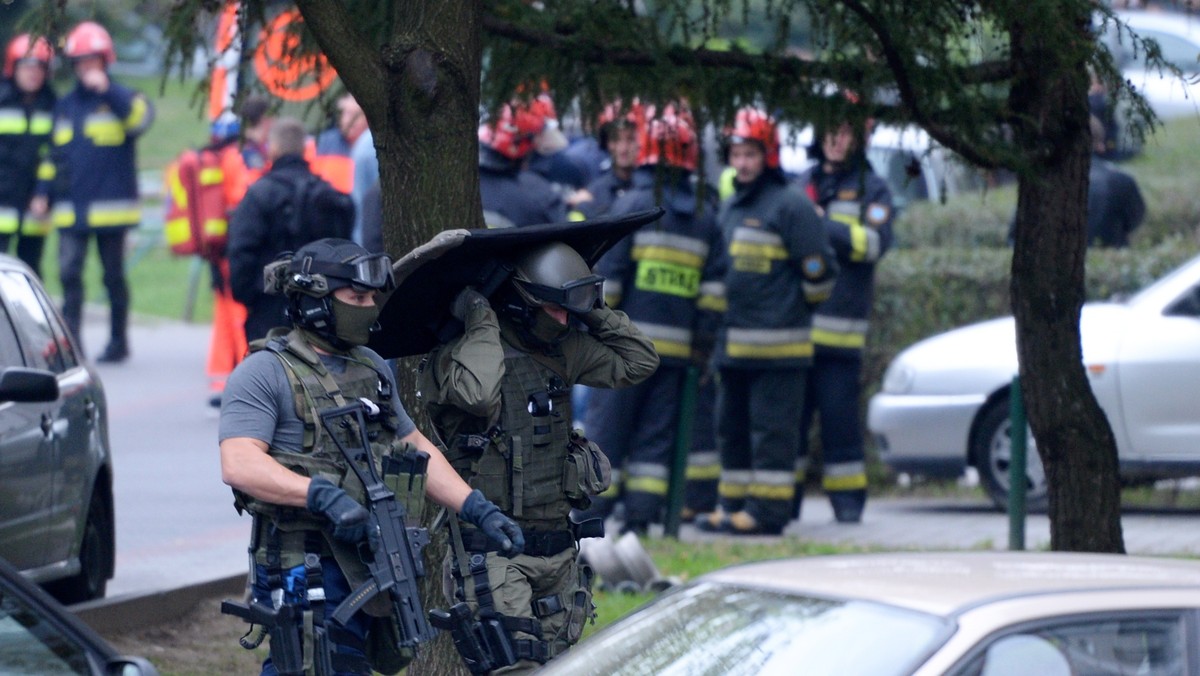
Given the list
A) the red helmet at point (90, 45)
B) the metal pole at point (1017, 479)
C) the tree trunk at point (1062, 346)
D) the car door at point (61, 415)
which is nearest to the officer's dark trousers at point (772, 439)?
the metal pole at point (1017, 479)

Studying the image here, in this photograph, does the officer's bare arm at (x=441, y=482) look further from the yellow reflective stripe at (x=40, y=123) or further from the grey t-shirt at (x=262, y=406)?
the yellow reflective stripe at (x=40, y=123)

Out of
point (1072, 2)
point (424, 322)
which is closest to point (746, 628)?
point (424, 322)

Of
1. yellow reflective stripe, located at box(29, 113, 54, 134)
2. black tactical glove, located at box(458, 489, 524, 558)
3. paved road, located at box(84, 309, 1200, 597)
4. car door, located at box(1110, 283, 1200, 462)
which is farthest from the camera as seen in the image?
yellow reflective stripe, located at box(29, 113, 54, 134)

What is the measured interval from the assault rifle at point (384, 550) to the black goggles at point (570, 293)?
664 millimetres

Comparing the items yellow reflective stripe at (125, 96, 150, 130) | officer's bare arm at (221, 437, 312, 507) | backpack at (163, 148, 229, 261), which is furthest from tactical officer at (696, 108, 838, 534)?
yellow reflective stripe at (125, 96, 150, 130)

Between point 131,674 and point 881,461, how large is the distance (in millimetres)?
8384

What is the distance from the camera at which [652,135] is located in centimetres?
746

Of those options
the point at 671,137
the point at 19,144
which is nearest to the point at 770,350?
the point at 671,137

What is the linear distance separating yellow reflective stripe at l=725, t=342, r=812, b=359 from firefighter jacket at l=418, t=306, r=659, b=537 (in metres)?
4.46

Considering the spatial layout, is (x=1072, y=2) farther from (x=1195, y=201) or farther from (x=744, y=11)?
(x=1195, y=201)

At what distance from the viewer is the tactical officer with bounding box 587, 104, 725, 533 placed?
31.9ft

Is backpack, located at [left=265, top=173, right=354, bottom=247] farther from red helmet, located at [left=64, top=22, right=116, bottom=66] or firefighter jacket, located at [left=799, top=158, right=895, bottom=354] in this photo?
red helmet, located at [left=64, top=22, right=116, bottom=66]

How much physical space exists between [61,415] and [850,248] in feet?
15.1

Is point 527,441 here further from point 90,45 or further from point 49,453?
point 90,45
